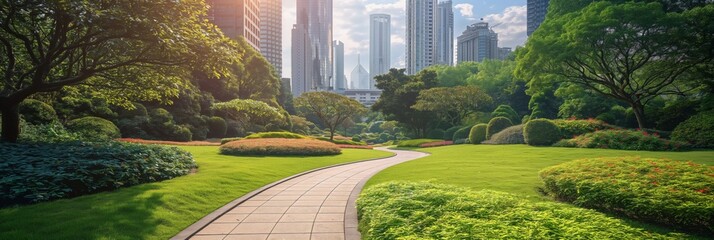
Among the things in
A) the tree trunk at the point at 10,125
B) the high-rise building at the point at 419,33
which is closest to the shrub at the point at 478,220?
the tree trunk at the point at 10,125

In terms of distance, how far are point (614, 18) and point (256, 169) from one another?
20891mm

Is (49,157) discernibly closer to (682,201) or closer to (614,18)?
(682,201)

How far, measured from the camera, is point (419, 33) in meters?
130

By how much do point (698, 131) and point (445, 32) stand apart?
14210 cm

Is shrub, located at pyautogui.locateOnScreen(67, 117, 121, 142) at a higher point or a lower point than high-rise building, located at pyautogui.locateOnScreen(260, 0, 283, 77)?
lower

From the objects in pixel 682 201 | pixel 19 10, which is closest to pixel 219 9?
pixel 19 10

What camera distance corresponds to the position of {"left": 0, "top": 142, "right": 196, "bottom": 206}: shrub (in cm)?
678

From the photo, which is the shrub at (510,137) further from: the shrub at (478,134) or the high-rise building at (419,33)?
the high-rise building at (419,33)

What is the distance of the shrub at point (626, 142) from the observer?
16.4 meters

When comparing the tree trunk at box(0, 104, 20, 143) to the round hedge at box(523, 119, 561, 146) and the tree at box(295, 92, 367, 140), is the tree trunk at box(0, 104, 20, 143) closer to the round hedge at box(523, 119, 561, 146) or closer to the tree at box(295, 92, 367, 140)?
the round hedge at box(523, 119, 561, 146)

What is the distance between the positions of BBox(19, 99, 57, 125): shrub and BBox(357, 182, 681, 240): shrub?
67.1 feet

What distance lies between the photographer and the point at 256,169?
42.4 ft

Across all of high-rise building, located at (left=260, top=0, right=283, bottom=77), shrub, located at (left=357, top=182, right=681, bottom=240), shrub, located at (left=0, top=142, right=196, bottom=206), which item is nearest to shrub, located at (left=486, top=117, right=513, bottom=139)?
shrub, located at (left=357, top=182, right=681, bottom=240)

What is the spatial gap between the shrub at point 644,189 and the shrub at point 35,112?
23586 millimetres
